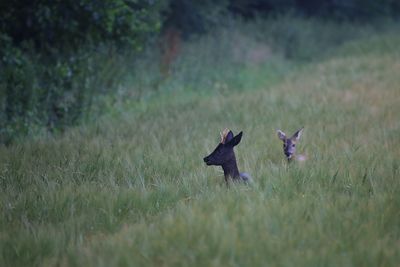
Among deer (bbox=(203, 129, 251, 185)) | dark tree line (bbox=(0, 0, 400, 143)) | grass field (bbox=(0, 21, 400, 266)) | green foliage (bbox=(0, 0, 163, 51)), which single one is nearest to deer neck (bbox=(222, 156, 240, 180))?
deer (bbox=(203, 129, 251, 185))

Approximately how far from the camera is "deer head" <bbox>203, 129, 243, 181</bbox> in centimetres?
567

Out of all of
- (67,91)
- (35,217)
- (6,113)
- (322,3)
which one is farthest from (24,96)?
(322,3)

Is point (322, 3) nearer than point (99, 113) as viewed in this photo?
No

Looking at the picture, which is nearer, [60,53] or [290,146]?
[290,146]

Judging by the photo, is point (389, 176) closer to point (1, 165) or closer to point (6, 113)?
point (1, 165)

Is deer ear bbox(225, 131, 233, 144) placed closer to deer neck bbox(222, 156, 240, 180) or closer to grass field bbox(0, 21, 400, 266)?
deer neck bbox(222, 156, 240, 180)

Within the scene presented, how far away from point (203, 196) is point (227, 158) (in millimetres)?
584

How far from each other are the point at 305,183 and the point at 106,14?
795cm

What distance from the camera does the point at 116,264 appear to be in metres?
3.93

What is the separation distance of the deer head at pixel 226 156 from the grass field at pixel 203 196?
0.17 meters

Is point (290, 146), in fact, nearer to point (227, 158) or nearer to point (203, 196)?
point (227, 158)

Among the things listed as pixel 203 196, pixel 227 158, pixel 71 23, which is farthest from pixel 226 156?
pixel 71 23

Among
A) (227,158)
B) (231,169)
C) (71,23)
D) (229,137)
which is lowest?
(231,169)

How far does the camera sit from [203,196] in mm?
5277
